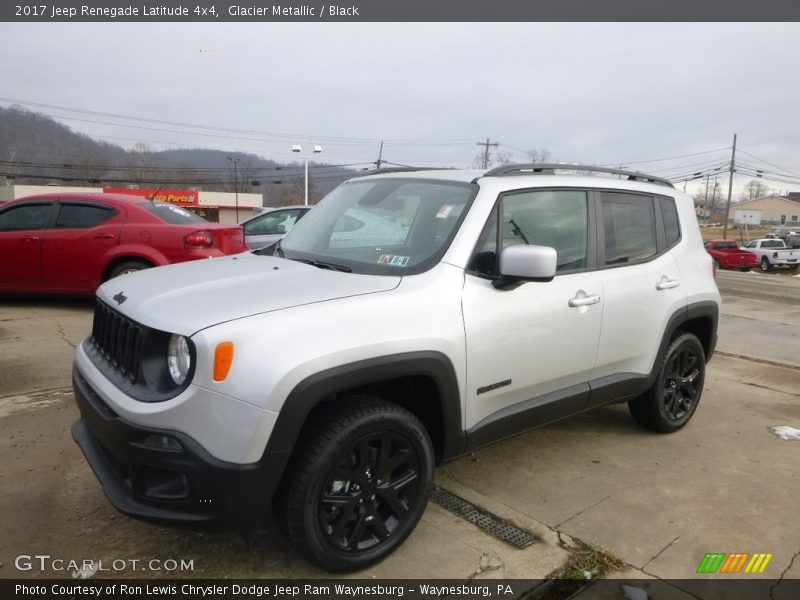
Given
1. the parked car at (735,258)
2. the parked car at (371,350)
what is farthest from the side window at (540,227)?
the parked car at (735,258)

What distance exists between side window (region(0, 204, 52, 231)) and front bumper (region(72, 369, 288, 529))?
6.38 metres

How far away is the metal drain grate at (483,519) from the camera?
2.93m

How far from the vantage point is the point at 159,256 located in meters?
7.34

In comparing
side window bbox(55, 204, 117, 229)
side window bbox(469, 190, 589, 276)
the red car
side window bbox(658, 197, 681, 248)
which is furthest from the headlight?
side window bbox(55, 204, 117, 229)

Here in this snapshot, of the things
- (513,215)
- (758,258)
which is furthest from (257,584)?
(758,258)

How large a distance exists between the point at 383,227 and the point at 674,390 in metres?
2.54

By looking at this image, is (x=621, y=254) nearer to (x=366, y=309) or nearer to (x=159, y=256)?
(x=366, y=309)

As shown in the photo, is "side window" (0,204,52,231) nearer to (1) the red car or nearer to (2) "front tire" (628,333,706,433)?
(1) the red car

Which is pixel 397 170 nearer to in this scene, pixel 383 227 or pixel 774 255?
pixel 383 227

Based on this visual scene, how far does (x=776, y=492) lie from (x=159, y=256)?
21.9 feet

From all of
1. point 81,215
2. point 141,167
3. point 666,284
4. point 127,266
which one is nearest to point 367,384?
point 666,284

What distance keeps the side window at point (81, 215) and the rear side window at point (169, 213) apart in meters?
0.43

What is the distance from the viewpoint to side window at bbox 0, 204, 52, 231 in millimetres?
7582

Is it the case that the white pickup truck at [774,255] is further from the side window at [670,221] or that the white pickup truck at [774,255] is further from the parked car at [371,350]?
the parked car at [371,350]
